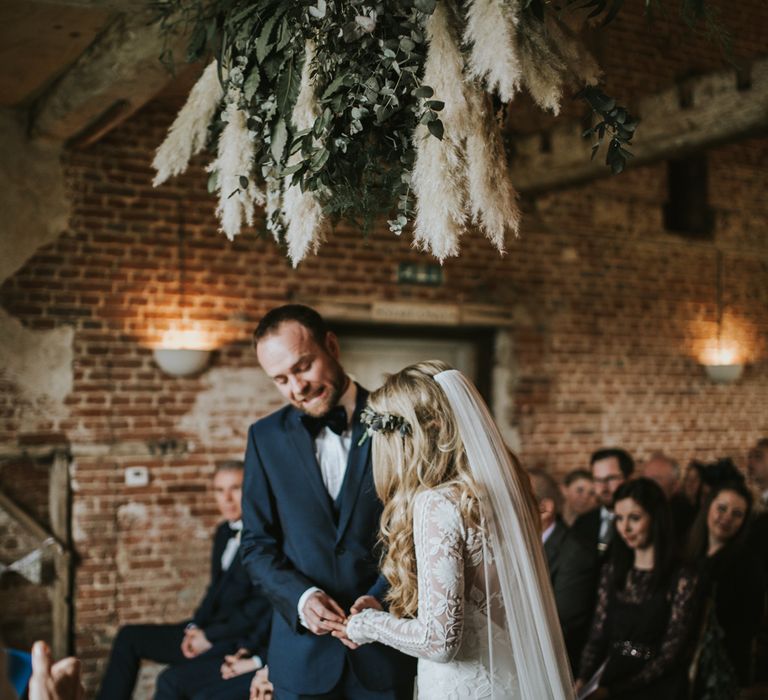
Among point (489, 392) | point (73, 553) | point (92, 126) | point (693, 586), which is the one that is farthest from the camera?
point (489, 392)

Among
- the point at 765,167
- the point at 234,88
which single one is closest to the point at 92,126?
the point at 234,88

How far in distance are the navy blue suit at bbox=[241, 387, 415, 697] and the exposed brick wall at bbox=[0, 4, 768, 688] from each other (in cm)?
260

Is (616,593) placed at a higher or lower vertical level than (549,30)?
lower

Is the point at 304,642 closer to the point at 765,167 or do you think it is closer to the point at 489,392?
the point at 489,392

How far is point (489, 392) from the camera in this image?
631 cm

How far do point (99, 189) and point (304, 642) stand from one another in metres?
3.45

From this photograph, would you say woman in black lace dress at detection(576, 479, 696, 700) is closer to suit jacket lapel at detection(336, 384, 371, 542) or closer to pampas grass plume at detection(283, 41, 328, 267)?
suit jacket lapel at detection(336, 384, 371, 542)

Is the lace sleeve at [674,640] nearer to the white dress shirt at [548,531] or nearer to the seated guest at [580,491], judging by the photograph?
the white dress shirt at [548,531]

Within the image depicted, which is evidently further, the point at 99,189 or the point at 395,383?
the point at 99,189

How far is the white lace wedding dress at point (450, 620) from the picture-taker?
2.04 metres

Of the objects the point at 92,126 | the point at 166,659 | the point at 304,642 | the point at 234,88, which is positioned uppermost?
the point at 92,126

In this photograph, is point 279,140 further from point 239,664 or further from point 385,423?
point 239,664

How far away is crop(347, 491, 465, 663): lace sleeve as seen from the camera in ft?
6.68

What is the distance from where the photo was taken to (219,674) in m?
3.87
